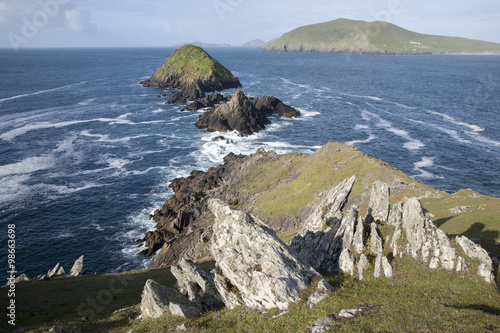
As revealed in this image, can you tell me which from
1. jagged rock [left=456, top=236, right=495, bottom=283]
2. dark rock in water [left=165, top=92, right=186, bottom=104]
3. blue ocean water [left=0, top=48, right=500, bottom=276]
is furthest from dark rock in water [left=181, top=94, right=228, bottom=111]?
jagged rock [left=456, top=236, right=495, bottom=283]

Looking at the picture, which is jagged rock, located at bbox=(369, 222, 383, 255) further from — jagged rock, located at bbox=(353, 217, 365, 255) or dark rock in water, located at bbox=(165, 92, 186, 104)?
dark rock in water, located at bbox=(165, 92, 186, 104)

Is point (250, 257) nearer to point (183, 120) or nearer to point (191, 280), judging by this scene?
point (191, 280)

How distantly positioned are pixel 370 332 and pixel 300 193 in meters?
38.3

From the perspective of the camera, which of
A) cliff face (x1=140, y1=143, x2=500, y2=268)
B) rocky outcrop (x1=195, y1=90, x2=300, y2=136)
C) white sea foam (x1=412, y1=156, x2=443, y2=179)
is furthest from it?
rocky outcrop (x1=195, y1=90, x2=300, y2=136)

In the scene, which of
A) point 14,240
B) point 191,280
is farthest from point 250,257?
point 14,240

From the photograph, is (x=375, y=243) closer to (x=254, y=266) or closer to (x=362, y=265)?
(x=362, y=265)

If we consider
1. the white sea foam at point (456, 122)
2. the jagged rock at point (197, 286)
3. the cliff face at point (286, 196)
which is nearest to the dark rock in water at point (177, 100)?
the cliff face at point (286, 196)

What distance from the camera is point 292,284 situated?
22.3 meters

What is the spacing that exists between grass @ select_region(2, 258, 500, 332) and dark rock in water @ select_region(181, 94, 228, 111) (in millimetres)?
123241

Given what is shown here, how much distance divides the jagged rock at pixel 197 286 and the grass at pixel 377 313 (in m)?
1.93

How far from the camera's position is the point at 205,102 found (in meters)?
149

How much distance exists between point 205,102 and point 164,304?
133 metres

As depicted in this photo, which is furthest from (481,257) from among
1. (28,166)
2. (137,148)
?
(28,166)

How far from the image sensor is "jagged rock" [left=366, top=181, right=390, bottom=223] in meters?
29.9
